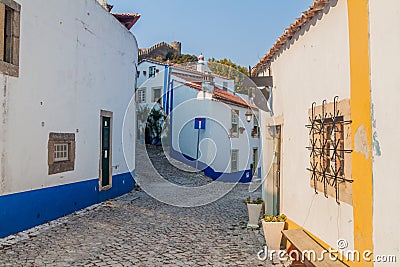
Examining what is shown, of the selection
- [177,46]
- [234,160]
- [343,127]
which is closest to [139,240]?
[343,127]

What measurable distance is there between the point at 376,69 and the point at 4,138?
18.5 ft

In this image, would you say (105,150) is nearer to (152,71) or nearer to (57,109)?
(57,109)

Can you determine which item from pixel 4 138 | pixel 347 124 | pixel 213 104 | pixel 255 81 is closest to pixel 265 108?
pixel 255 81

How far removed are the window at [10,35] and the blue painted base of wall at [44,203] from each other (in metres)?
2.20

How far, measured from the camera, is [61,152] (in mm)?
8359

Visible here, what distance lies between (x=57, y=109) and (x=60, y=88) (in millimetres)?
462

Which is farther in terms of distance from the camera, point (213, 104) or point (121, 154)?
point (213, 104)

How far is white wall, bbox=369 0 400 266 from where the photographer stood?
9.50ft

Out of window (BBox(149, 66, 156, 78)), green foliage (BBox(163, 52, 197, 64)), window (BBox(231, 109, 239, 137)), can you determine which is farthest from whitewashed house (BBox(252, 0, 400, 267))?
green foliage (BBox(163, 52, 197, 64))

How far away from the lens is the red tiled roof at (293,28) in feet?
15.2

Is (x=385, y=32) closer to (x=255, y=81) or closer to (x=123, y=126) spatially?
(x=255, y=81)

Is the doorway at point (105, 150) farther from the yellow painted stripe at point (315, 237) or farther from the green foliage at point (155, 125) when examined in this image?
the green foliage at point (155, 125)

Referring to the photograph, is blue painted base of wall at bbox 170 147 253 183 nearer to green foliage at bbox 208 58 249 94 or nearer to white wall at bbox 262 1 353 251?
green foliage at bbox 208 58 249 94

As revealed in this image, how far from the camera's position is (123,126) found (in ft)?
40.4
